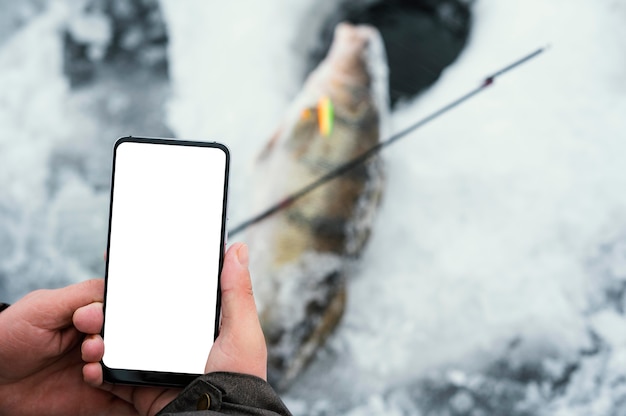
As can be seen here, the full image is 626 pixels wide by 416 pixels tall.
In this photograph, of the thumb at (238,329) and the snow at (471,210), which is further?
the snow at (471,210)

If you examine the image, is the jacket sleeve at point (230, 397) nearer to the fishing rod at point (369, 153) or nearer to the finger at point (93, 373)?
the finger at point (93, 373)

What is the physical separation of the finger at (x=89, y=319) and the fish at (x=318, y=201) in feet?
0.82

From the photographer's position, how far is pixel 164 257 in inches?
18.9

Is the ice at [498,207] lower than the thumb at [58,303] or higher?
lower

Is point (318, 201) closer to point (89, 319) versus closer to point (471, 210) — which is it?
point (471, 210)

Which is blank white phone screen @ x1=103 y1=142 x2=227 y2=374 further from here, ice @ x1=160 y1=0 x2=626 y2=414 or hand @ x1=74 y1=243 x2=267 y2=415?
ice @ x1=160 y1=0 x2=626 y2=414

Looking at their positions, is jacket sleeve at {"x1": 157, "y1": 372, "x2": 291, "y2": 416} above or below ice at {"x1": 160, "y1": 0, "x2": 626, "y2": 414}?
above

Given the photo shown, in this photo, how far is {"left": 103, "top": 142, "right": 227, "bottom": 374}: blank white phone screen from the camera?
1.56 ft

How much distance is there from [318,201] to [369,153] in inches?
3.4

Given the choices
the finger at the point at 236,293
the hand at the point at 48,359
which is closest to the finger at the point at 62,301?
the hand at the point at 48,359

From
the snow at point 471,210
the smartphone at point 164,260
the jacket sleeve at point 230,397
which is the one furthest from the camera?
the snow at point 471,210

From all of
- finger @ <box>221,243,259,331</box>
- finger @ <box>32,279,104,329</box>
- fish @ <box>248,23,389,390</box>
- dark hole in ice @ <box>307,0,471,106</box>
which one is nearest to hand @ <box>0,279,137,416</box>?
finger @ <box>32,279,104,329</box>

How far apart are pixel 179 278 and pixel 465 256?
369mm

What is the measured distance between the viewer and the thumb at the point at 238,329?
1.39ft
